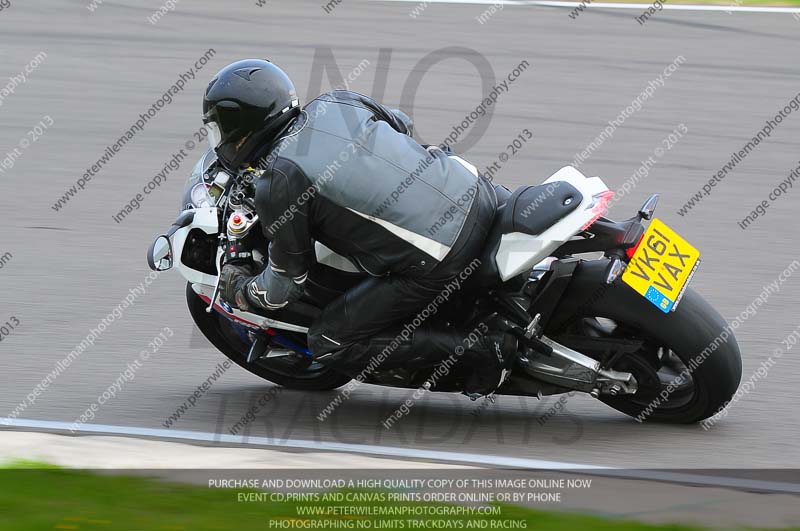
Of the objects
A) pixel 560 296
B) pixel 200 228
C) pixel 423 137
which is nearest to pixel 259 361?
pixel 200 228

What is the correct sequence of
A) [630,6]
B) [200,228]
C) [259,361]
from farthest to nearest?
[630,6] < [259,361] < [200,228]

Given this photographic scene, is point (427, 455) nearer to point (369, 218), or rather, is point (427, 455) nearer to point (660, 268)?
point (369, 218)

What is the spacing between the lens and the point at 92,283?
746 cm

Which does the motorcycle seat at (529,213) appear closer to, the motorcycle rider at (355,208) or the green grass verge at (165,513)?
the motorcycle rider at (355,208)

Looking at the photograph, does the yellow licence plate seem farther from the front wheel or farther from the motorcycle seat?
the motorcycle seat

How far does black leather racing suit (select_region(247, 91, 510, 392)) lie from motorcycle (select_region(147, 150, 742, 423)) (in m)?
0.14

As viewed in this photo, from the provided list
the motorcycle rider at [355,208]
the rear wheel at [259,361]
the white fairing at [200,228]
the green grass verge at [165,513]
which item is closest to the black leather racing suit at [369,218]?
the motorcycle rider at [355,208]

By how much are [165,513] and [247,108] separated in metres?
1.70

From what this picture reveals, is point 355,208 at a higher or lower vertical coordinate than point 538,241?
lower

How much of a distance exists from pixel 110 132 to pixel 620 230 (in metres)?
6.13

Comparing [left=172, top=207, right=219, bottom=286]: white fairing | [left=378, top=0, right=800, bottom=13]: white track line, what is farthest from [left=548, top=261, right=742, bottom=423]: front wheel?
[left=378, top=0, right=800, bottom=13]: white track line

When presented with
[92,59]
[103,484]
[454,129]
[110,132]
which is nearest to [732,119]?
[454,129]

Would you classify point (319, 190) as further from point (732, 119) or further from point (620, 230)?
point (732, 119)

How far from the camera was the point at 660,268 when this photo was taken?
520 centimetres
